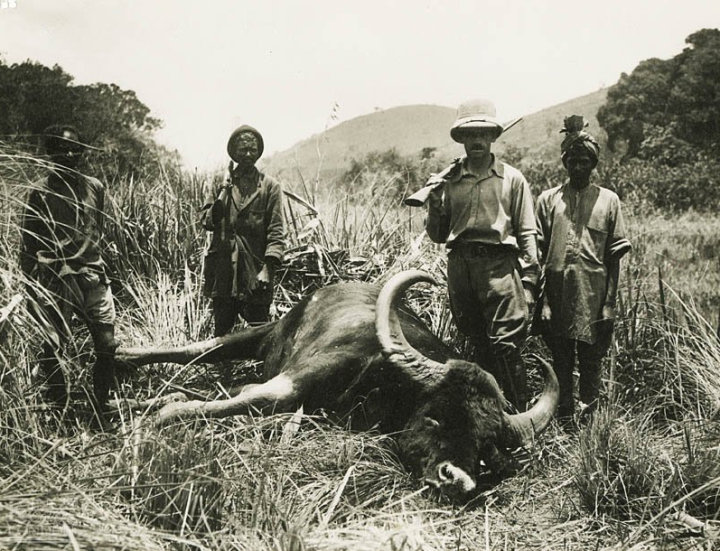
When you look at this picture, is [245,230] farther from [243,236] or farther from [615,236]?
[615,236]

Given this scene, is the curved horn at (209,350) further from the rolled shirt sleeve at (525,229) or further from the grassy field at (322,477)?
the rolled shirt sleeve at (525,229)

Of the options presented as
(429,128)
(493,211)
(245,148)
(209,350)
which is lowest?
(209,350)

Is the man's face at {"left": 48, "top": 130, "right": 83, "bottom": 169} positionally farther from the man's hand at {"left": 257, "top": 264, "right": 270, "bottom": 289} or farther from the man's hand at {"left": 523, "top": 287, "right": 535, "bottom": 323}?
the man's hand at {"left": 523, "top": 287, "right": 535, "bottom": 323}

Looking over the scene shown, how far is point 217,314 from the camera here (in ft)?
18.5

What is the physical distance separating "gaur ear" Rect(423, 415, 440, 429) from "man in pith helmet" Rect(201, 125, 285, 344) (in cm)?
193

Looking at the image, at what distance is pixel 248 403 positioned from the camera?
13.9 feet

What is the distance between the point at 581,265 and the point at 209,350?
2.74 m

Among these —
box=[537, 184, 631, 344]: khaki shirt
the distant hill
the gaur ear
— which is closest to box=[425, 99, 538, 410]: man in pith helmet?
box=[537, 184, 631, 344]: khaki shirt

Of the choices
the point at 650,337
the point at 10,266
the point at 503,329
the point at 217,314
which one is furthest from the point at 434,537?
the point at 650,337

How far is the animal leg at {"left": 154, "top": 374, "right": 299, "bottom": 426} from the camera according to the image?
4.05m

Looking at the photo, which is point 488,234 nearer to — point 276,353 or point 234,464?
point 276,353

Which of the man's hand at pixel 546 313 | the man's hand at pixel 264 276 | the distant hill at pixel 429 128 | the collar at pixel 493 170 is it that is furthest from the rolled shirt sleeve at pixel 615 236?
the distant hill at pixel 429 128

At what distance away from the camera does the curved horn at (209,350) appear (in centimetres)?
523

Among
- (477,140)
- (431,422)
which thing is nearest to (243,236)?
(477,140)
